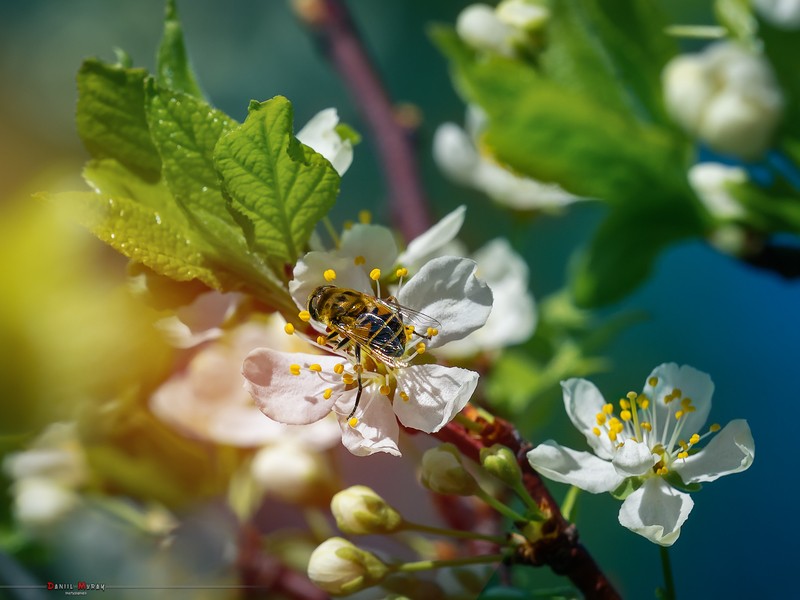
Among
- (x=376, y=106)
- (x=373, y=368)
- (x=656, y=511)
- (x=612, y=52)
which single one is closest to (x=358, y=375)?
(x=373, y=368)

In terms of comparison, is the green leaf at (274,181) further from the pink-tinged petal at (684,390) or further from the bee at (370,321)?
the pink-tinged petal at (684,390)

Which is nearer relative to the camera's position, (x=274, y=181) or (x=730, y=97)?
(x=274, y=181)

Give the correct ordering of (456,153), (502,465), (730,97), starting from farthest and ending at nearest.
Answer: (456,153) < (730,97) < (502,465)

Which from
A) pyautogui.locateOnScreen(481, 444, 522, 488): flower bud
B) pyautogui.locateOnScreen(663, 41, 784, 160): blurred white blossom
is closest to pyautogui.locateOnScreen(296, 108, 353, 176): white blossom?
pyautogui.locateOnScreen(481, 444, 522, 488): flower bud

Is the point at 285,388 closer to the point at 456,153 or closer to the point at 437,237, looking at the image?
the point at 437,237

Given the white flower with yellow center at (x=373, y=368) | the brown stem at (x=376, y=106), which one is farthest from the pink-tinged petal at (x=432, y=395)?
the brown stem at (x=376, y=106)

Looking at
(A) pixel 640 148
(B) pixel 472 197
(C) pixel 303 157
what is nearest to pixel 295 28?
(B) pixel 472 197
